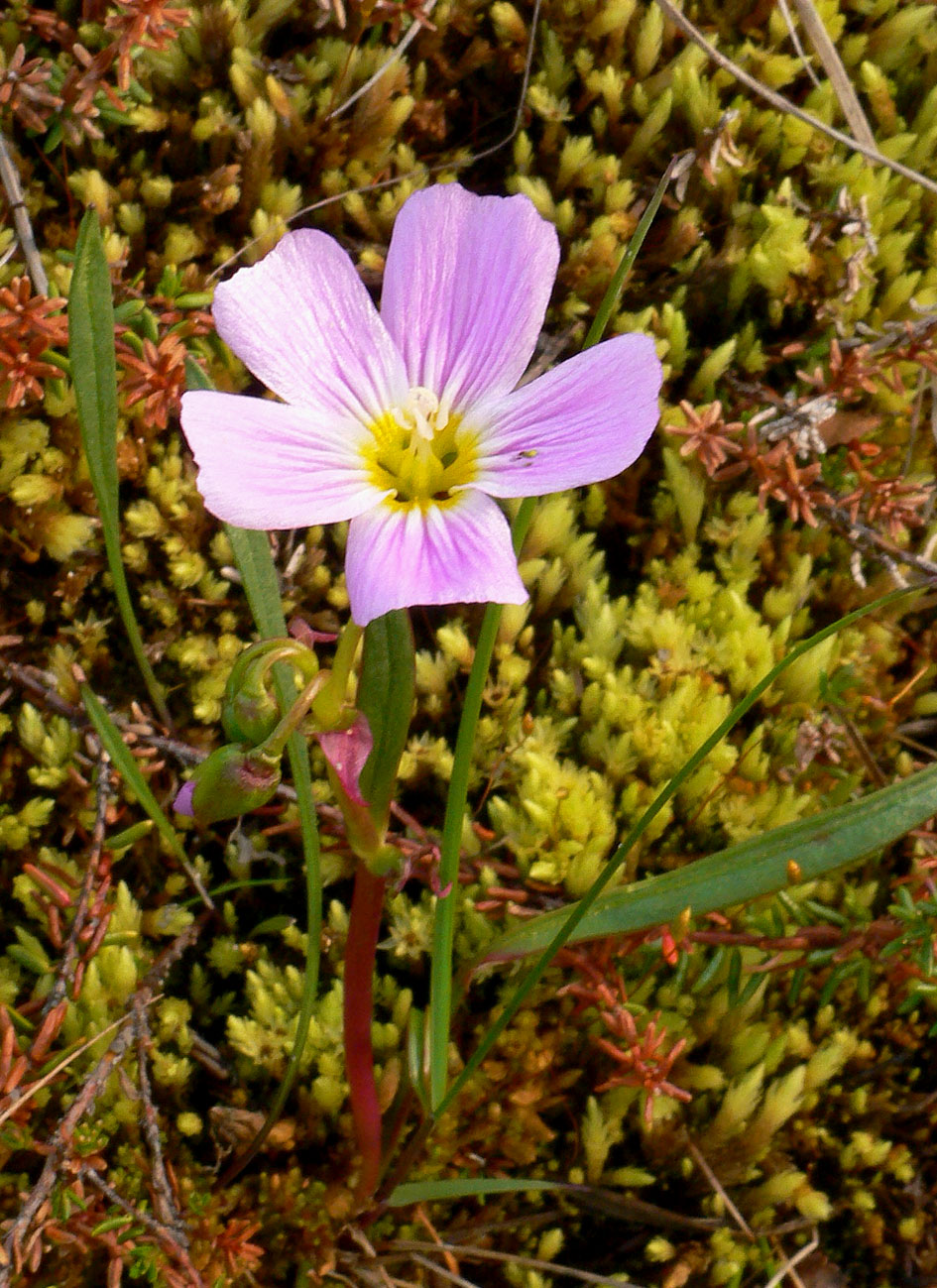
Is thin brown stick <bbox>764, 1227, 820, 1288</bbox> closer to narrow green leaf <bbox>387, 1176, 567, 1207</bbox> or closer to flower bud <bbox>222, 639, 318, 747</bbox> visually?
narrow green leaf <bbox>387, 1176, 567, 1207</bbox>

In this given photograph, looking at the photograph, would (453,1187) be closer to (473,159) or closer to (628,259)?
(628,259)

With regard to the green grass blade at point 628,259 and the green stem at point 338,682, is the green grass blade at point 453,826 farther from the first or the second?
the green stem at point 338,682

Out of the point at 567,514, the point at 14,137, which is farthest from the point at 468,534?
the point at 14,137

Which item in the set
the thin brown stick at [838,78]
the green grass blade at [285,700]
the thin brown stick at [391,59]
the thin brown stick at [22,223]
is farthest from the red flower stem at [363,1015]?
the thin brown stick at [838,78]

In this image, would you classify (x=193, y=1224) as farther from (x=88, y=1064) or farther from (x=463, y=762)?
(x=463, y=762)

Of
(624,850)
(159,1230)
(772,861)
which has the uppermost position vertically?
(624,850)

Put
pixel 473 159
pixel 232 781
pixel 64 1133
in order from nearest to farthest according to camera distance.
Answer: pixel 232 781 → pixel 64 1133 → pixel 473 159

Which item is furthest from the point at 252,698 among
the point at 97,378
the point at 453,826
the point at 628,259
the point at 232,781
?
the point at 628,259
